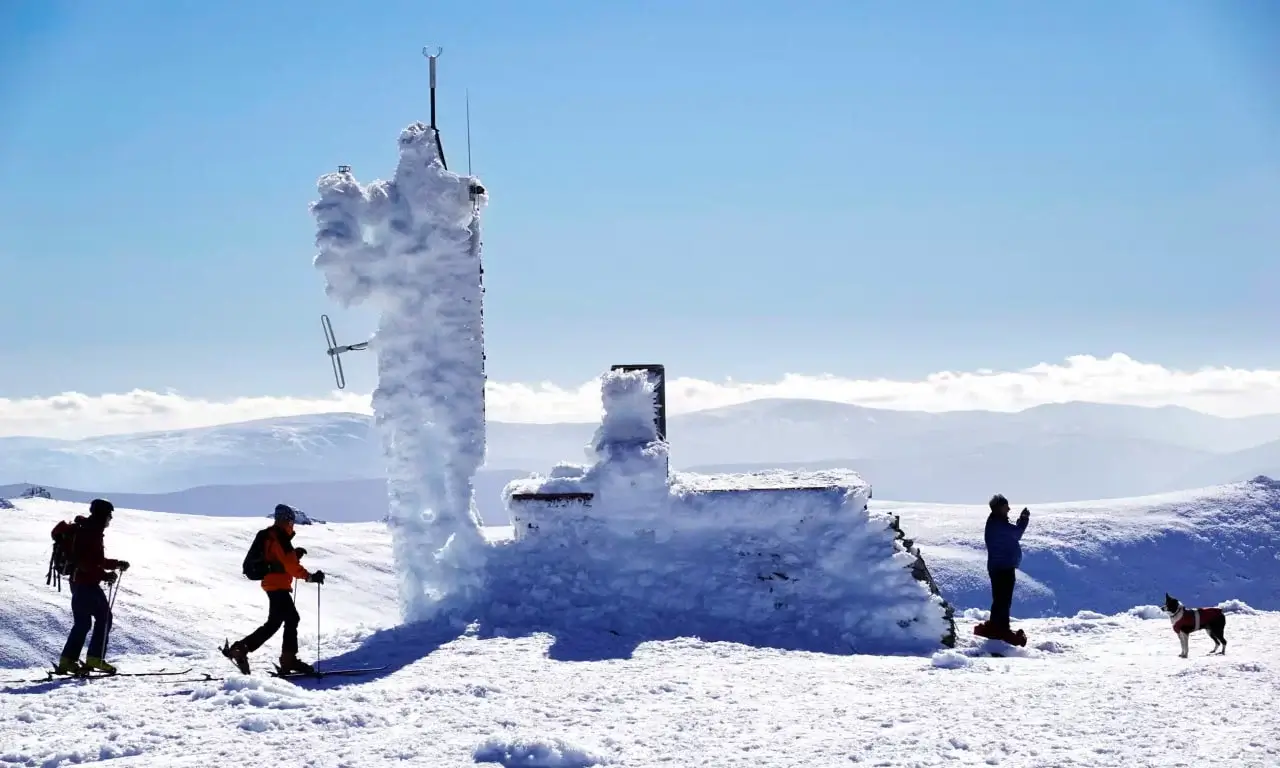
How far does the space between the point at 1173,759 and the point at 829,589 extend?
755 centimetres

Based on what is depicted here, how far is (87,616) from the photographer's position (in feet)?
38.6

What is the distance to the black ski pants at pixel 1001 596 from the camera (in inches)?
565

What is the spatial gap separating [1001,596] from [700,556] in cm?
414

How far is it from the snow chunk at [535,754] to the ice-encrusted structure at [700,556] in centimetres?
602

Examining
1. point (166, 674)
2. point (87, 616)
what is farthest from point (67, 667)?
point (166, 674)

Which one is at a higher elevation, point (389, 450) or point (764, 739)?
point (389, 450)

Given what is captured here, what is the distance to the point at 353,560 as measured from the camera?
39.3 metres

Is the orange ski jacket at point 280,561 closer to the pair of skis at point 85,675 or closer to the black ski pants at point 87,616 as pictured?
the pair of skis at point 85,675

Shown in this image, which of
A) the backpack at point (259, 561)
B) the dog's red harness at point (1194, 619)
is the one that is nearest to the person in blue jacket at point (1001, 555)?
the dog's red harness at point (1194, 619)

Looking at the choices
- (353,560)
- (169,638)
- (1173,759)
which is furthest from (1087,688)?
(353,560)

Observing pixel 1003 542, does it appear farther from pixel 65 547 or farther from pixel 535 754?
pixel 65 547

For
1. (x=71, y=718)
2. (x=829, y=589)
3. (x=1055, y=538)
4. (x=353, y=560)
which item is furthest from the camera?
(x=1055, y=538)

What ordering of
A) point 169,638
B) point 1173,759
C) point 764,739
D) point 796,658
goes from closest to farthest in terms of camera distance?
point 1173,759, point 764,739, point 796,658, point 169,638

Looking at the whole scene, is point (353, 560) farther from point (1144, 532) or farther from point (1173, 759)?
point (1144, 532)
